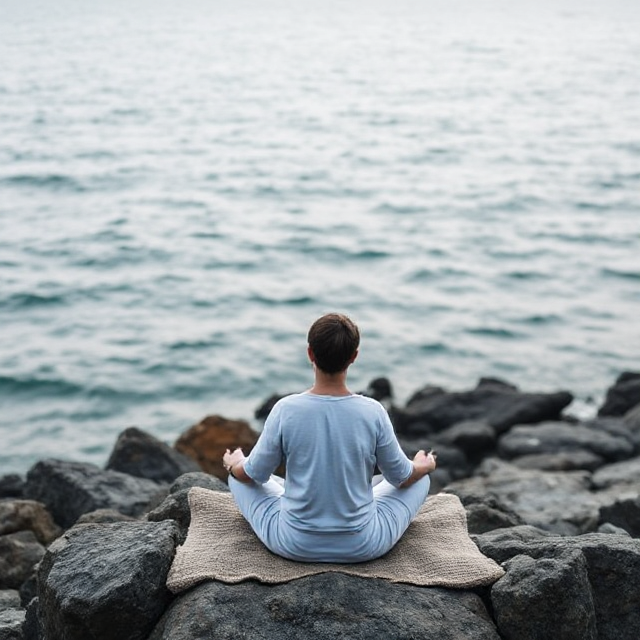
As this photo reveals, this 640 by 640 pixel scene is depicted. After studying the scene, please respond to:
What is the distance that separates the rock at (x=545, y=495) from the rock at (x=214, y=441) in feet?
10.0

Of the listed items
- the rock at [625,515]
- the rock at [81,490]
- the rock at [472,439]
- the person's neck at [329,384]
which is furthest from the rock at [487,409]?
the person's neck at [329,384]

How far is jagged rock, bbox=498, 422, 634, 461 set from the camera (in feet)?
55.4

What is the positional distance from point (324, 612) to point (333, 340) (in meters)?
1.50

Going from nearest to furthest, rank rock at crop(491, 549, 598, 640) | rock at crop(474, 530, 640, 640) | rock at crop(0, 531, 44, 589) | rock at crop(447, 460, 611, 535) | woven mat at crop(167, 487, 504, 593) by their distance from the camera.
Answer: rock at crop(491, 549, 598, 640), woven mat at crop(167, 487, 504, 593), rock at crop(474, 530, 640, 640), rock at crop(0, 531, 44, 589), rock at crop(447, 460, 611, 535)

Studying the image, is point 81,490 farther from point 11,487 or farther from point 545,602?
point 545,602

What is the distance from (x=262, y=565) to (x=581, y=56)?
243 feet

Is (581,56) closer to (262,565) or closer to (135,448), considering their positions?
(135,448)

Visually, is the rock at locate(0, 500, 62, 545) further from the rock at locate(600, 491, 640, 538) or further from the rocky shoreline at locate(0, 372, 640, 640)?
the rock at locate(600, 491, 640, 538)

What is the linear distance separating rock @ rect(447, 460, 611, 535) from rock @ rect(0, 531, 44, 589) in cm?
439

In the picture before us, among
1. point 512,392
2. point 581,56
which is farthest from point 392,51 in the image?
point 512,392

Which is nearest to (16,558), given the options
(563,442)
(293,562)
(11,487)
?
(293,562)

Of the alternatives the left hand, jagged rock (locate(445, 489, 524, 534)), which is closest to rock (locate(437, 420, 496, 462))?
jagged rock (locate(445, 489, 524, 534))

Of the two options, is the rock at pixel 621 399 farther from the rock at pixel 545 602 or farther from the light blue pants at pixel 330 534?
the rock at pixel 545 602

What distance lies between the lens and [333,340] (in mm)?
6359
